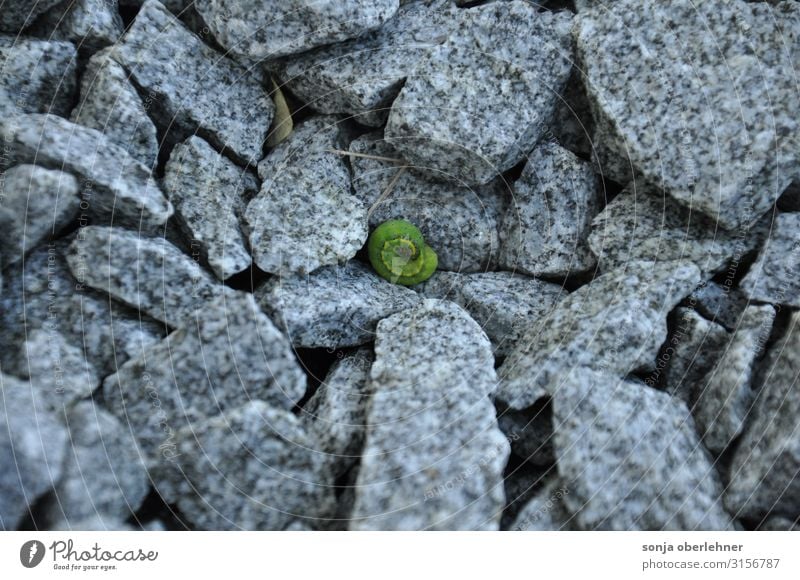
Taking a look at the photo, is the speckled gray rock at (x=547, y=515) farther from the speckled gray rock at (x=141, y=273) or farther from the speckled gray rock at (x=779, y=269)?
the speckled gray rock at (x=141, y=273)

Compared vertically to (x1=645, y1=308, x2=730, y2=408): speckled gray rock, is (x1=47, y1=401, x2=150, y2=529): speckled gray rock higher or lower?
lower

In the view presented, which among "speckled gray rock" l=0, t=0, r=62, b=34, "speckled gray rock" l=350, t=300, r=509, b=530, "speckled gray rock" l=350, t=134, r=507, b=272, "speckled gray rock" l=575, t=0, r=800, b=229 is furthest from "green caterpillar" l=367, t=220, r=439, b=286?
"speckled gray rock" l=0, t=0, r=62, b=34

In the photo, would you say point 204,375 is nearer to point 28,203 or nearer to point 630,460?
point 28,203

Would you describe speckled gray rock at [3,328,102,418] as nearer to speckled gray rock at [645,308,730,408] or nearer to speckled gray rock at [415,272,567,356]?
speckled gray rock at [415,272,567,356]

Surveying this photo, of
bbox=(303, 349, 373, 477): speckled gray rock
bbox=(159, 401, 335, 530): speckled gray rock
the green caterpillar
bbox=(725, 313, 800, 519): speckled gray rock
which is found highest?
the green caterpillar

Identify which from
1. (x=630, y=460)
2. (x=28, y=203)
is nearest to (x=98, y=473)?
(x=28, y=203)

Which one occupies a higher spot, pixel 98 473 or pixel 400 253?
pixel 400 253
